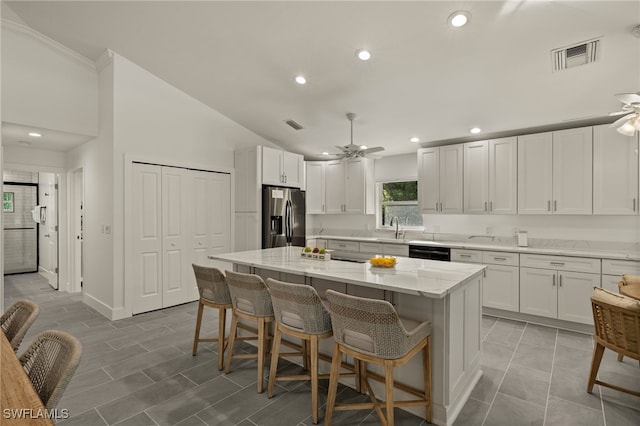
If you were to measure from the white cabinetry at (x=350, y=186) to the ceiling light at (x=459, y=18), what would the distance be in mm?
3295

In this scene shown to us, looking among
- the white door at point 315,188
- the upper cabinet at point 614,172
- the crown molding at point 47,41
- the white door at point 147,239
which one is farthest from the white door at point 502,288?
the crown molding at point 47,41

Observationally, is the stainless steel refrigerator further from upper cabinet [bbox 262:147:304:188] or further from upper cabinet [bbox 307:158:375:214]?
upper cabinet [bbox 307:158:375:214]

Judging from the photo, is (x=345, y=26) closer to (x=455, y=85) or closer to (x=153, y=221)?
(x=455, y=85)

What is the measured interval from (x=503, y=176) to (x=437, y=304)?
312cm

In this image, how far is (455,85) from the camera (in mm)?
3475

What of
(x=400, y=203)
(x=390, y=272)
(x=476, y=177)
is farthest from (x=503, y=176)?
(x=390, y=272)

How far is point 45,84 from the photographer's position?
3.94 metres

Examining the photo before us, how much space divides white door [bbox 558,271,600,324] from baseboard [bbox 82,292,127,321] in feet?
17.7

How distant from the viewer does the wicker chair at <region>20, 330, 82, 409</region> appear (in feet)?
3.53

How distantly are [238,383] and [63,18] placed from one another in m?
4.25

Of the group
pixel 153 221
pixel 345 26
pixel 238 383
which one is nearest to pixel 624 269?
pixel 345 26

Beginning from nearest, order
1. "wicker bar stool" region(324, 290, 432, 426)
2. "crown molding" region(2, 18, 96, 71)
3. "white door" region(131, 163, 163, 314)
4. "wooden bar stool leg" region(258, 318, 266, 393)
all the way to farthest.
A: "wicker bar stool" region(324, 290, 432, 426), "wooden bar stool leg" region(258, 318, 266, 393), "crown molding" region(2, 18, 96, 71), "white door" region(131, 163, 163, 314)

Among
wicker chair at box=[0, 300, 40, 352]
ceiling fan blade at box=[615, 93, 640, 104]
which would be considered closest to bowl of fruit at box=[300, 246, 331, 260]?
wicker chair at box=[0, 300, 40, 352]

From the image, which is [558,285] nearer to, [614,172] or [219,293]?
[614,172]
